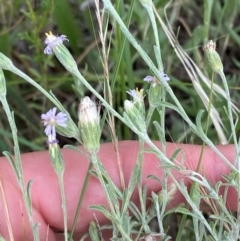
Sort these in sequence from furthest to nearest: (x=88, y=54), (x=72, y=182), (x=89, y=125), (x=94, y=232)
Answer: (x=88, y=54)
(x=72, y=182)
(x=94, y=232)
(x=89, y=125)

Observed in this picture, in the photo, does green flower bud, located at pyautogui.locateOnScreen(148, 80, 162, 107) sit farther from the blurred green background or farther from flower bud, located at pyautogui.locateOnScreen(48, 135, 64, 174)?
the blurred green background

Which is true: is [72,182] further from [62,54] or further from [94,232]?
[62,54]

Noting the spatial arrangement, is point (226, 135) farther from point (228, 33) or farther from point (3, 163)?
point (3, 163)

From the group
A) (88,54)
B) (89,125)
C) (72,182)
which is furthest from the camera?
(88,54)

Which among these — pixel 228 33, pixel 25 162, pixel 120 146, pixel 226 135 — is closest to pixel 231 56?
pixel 228 33

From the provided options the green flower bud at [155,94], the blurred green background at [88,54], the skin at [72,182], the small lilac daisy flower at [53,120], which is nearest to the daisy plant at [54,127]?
the small lilac daisy flower at [53,120]

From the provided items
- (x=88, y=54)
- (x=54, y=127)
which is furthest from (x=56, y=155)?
(x=88, y=54)

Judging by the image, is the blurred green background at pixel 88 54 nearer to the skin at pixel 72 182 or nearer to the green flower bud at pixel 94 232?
the skin at pixel 72 182
